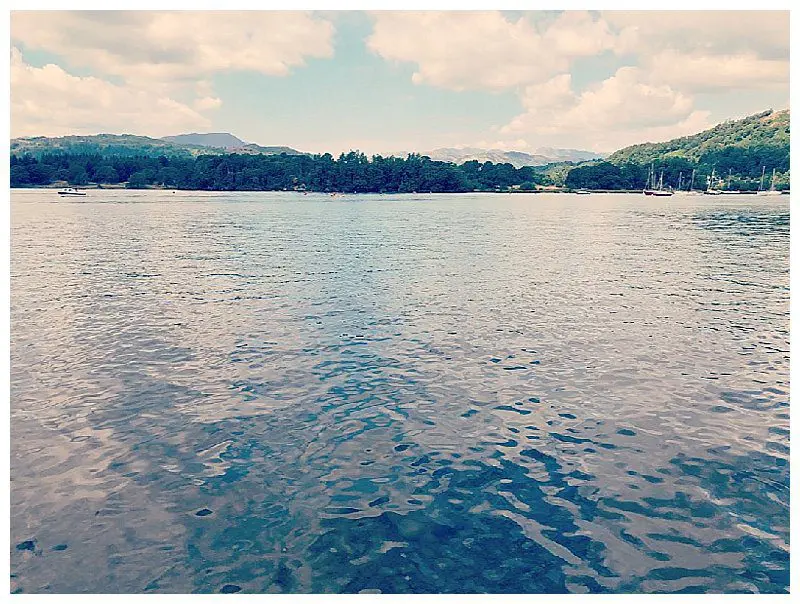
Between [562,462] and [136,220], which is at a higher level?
[136,220]

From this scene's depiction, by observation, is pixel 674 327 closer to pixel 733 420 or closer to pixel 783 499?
pixel 733 420

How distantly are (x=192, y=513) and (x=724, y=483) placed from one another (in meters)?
19.3

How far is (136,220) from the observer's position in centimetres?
16150

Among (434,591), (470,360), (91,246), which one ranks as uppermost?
(91,246)

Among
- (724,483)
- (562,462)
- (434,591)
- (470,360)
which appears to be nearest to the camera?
(434,591)

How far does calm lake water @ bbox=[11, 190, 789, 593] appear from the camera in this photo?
18406mm

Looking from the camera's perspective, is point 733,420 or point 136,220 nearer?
point 733,420

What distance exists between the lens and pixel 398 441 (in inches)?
1027

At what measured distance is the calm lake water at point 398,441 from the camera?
18.4 meters

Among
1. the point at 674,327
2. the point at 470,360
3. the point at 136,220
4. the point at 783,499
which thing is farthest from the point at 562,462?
the point at 136,220

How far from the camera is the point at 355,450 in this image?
25.2 meters
